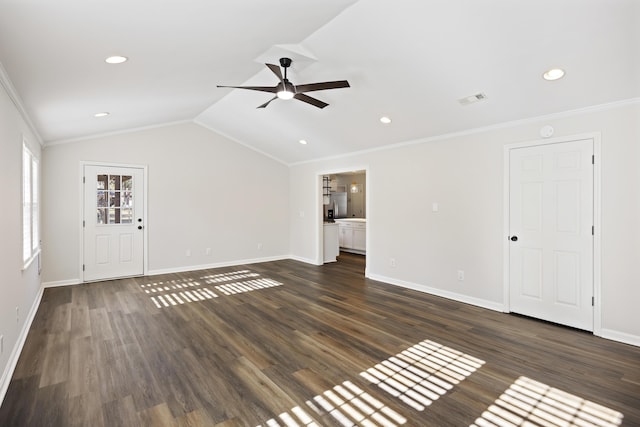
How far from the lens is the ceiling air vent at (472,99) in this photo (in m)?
3.63

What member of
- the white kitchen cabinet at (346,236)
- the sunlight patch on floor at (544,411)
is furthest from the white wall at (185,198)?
the sunlight patch on floor at (544,411)

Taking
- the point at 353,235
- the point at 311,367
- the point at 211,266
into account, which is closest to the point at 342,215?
the point at 353,235

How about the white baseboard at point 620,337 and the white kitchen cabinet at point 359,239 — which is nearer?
the white baseboard at point 620,337

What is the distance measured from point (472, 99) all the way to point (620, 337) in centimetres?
286

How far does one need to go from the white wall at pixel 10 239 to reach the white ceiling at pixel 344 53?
0.33 m

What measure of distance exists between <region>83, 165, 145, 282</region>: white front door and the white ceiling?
1.43 m

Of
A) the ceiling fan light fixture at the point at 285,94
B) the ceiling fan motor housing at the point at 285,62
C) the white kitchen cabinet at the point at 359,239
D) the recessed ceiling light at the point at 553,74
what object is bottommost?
the white kitchen cabinet at the point at 359,239

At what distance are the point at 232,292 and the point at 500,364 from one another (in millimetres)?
3742

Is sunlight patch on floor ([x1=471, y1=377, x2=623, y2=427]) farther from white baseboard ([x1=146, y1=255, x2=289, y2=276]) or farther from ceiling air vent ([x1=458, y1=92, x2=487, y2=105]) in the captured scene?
white baseboard ([x1=146, y1=255, x2=289, y2=276])

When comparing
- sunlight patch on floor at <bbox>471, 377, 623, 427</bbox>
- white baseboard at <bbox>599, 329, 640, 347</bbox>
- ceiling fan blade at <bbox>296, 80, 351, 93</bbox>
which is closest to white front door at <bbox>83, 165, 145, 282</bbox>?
ceiling fan blade at <bbox>296, 80, 351, 93</bbox>

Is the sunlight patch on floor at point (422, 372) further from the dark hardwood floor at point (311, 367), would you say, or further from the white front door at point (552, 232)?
the white front door at point (552, 232)

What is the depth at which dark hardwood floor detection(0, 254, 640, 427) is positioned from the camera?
7.17ft

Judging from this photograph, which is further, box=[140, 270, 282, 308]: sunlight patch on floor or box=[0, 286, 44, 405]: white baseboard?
box=[140, 270, 282, 308]: sunlight patch on floor

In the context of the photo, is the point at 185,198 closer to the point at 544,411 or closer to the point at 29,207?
the point at 29,207
